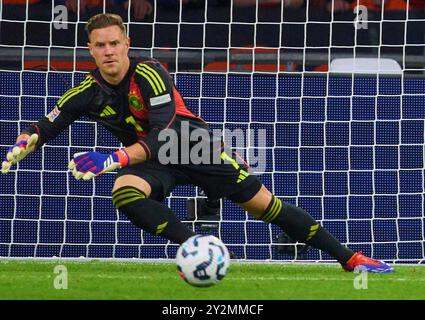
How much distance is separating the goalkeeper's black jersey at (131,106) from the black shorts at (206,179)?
0.86 feet

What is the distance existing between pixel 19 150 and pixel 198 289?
1629 mm

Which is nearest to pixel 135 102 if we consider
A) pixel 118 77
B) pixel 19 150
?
pixel 118 77

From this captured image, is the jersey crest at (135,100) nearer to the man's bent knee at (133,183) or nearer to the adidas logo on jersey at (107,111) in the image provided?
the adidas logo on jersey at (107,111)

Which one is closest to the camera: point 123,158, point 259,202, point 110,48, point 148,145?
point 123,158

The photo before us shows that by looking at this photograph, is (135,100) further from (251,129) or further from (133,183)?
(251,129)

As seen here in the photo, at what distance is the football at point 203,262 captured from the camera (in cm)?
660

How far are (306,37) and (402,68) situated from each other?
34.7 inches

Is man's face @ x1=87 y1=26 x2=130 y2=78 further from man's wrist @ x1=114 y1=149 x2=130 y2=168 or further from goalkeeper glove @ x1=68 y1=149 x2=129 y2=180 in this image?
goalkeeper glove @ x1=68 y1=149 x2=129 y2=180

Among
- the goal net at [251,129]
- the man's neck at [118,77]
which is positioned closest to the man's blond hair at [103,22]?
the man's neck at [118,77]

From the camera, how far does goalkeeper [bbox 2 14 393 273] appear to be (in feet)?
24.1

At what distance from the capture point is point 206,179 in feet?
25.8

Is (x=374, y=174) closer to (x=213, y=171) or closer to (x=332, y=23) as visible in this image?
(x=332, y=23)

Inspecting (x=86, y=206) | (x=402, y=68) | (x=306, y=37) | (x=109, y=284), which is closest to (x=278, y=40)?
(x=306, y=37)

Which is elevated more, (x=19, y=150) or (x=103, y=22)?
(x=103, y=22)
